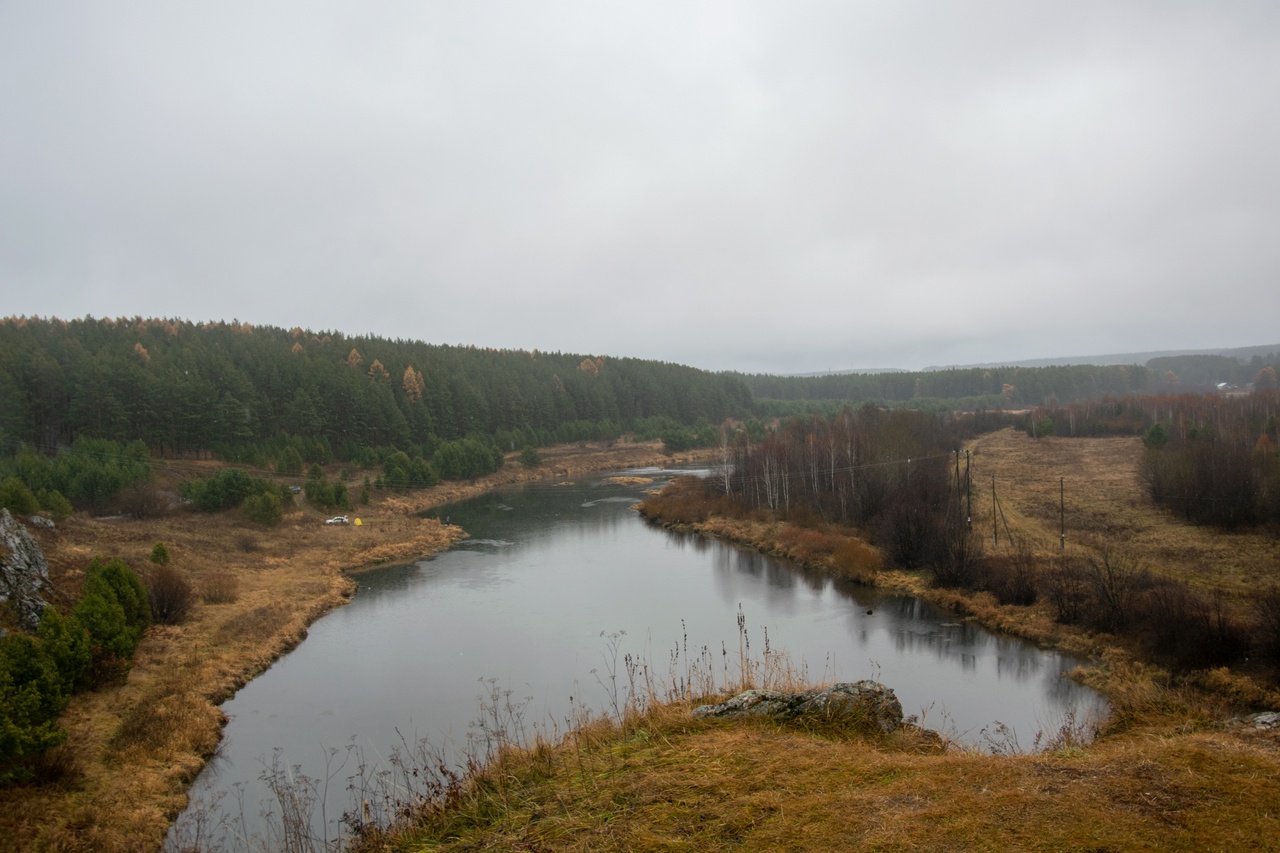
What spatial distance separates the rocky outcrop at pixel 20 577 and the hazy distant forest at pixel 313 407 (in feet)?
55.3

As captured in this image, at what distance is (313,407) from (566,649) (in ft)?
144

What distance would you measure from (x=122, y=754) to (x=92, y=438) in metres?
43.0

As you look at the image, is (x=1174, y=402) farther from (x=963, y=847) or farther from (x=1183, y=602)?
(x=963, y=847)

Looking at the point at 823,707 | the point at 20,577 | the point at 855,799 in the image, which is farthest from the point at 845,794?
the point at 20,577

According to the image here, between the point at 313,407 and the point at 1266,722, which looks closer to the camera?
the point at 1266,722

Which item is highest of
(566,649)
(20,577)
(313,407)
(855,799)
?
(313,407)

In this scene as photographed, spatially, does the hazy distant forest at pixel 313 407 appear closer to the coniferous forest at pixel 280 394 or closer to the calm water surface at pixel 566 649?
the coniferous forest at pixel 280 394

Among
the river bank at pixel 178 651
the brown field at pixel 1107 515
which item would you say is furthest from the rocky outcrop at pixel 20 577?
the brown field at pixel 1107 515

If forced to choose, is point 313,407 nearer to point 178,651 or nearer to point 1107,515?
point 178,651

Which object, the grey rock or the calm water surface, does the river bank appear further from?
the grey rock

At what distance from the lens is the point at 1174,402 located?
6069 centimetres

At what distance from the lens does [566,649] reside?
1853 cm

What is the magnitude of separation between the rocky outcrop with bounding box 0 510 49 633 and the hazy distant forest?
16.8 metres

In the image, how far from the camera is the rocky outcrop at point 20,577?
14.5 m
